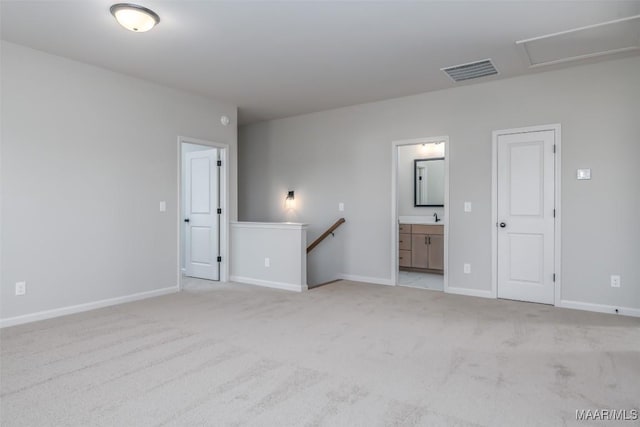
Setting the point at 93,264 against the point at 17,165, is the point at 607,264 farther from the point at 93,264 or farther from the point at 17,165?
the point at 17,165

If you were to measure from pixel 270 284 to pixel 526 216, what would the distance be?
10.6ft

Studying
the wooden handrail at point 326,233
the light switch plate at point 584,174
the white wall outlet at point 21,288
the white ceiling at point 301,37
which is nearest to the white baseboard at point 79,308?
the white wall outlet at point 21,288

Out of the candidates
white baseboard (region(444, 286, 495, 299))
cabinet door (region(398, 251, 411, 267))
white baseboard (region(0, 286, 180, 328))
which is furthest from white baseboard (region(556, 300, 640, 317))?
white baseboard (region(0, 286, 180, 328))

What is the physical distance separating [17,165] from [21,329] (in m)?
1.46

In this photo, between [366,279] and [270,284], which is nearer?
[270,284]

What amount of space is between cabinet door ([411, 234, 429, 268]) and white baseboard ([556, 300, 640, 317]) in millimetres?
2418

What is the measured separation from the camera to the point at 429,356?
110 inches

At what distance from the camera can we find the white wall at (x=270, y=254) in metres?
5.00

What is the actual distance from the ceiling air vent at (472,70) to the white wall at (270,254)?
247 cm

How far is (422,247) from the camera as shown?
6.53 m

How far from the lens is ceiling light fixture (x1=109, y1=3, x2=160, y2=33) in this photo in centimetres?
286
